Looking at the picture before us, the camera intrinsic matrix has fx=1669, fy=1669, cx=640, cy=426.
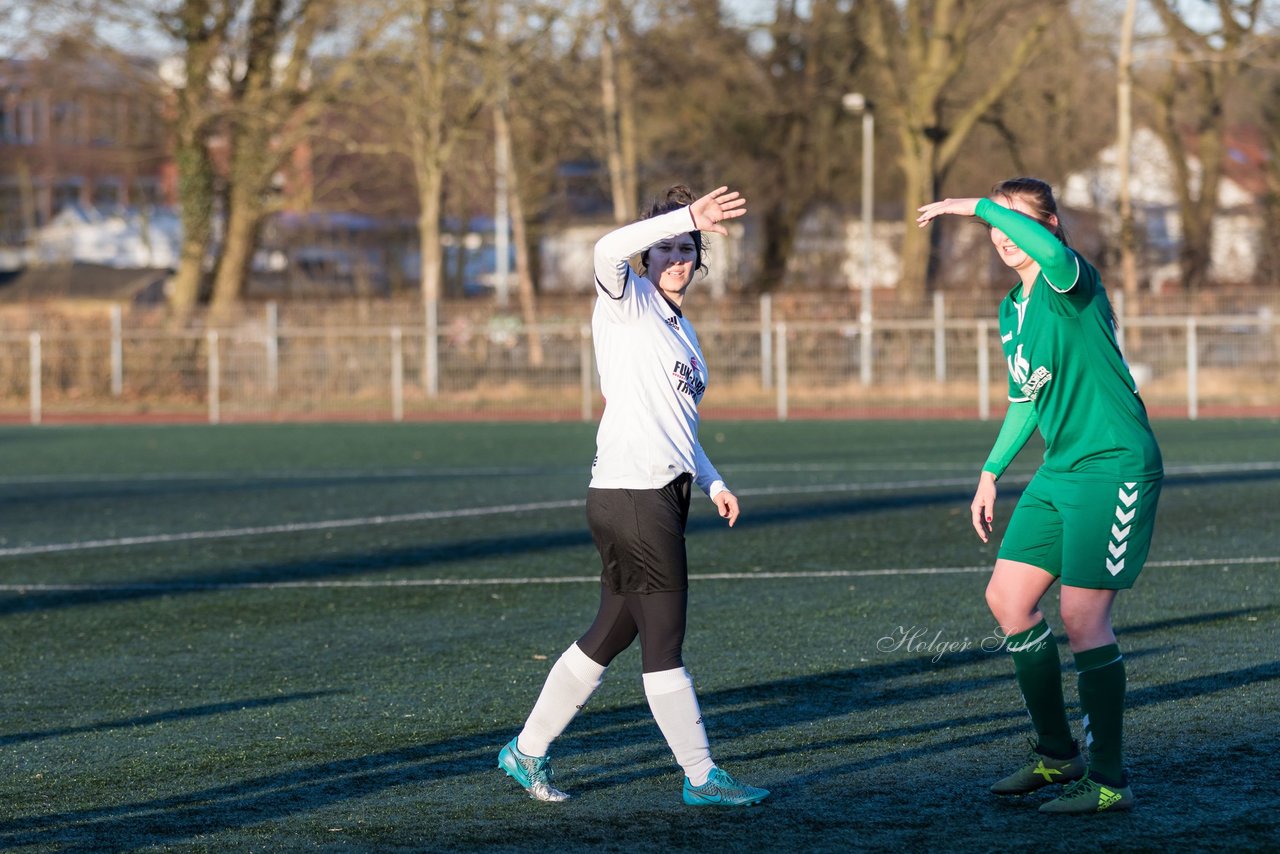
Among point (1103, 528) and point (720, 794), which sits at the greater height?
point (1103, 528)

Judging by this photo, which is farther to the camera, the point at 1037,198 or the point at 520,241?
the point at 520,241

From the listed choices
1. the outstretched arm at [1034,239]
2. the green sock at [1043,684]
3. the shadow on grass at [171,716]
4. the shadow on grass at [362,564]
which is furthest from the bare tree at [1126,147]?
the outstretched arm at [1034,239]

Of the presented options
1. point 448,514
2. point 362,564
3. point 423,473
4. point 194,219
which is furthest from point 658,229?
point 194,219

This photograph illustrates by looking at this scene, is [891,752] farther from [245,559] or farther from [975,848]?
[245,559]

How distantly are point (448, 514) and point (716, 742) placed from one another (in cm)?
812

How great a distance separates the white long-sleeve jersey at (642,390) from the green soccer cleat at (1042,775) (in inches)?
52.1

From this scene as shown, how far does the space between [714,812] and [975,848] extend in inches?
31.6

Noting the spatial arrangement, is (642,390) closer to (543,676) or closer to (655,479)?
(655,479)

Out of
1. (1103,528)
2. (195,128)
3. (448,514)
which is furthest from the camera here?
(195,128)

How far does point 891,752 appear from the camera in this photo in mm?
5621

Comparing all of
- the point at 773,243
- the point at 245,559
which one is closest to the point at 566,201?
the point at 773,243

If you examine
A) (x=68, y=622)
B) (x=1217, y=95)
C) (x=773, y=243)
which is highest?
(x=1217, y=95)

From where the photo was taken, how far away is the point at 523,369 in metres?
30.0

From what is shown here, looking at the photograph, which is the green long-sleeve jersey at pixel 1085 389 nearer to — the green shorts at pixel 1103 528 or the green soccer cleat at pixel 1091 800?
the green shorts at pixel 1103 528
